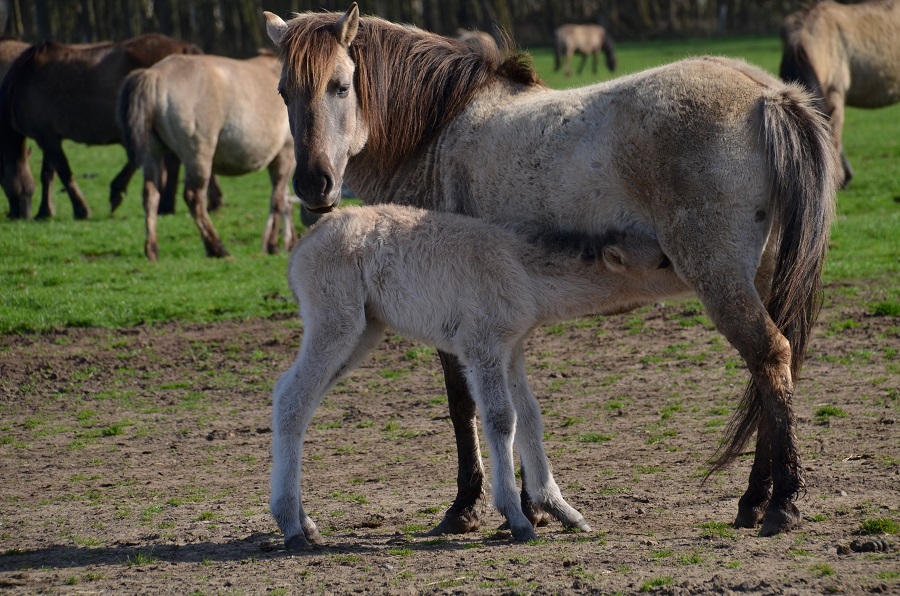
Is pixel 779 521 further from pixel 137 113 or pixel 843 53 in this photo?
pixel 843 53

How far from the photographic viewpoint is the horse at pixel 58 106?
17.2 m

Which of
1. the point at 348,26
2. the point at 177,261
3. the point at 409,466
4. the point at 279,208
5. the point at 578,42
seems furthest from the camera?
the point at 578,42

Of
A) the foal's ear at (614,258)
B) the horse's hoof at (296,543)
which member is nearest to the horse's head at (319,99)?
the foal's ear at (614,258)

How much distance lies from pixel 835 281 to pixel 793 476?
621 cm

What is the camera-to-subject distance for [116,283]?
12.1 metres

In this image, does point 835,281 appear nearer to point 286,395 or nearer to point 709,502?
point 709,502

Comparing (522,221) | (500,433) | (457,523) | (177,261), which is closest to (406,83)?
(522,221)

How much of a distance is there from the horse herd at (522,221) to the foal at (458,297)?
1 centimetres

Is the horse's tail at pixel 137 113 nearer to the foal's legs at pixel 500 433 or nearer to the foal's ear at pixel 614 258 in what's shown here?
the foal's legs at pixel 500 433

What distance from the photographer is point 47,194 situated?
1728 centimetres

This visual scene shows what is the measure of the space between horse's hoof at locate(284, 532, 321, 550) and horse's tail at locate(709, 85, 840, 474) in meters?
2.49

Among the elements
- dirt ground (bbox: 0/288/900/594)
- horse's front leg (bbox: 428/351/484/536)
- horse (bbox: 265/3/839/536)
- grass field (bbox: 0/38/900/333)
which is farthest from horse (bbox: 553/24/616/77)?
horse's front leg (bbox: 428/351/484/536)

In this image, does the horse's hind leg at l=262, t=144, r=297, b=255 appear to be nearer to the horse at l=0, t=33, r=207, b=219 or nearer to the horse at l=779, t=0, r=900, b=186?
the horse at l=0, t=33, r=207, b=219

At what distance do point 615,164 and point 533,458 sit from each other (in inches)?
60.0
